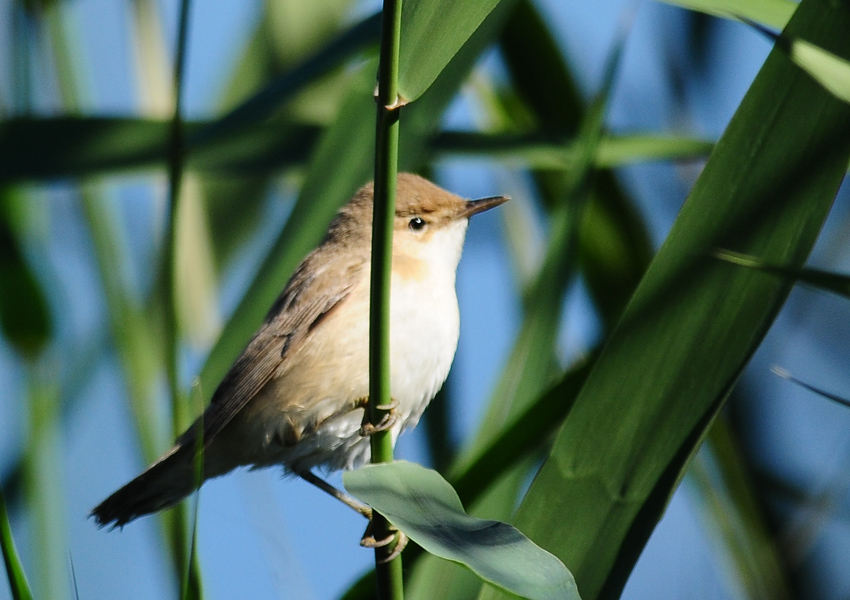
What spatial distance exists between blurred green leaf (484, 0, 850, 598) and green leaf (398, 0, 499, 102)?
387 mm

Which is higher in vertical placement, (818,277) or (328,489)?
(818,277)

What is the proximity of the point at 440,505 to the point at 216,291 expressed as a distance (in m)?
1.46

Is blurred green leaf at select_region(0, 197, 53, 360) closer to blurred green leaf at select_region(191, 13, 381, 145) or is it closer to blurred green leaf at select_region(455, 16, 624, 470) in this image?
blurred green leaf at select_region(191, 13, 381, 145)

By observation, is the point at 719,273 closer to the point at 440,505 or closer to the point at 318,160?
the point at 440,505

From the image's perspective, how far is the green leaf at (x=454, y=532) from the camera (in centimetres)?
97

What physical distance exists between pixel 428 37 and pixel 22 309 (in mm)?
1138

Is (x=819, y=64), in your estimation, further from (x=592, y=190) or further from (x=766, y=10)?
(x=592, y=190)

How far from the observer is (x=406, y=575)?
1.72m

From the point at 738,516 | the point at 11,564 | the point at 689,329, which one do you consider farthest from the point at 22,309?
the point at 738,516

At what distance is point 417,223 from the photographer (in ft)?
8.24

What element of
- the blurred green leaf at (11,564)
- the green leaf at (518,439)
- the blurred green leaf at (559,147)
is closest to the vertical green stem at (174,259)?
the blurred green leaf at (11,564)

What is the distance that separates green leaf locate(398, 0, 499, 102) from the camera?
1049 millimetres

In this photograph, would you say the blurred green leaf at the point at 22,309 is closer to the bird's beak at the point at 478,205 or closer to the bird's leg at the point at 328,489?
the bird's leg at the point at 328,489

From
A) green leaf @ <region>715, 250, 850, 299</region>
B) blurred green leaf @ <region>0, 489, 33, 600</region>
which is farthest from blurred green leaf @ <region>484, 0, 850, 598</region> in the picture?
Answer: blurred green leaf @ <region>0, 489, 33, 600</region>
